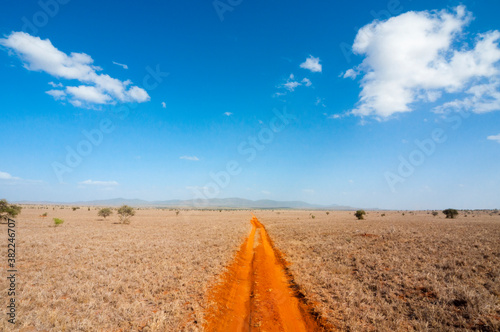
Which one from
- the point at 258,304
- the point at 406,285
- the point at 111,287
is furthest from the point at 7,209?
the point at 406,285

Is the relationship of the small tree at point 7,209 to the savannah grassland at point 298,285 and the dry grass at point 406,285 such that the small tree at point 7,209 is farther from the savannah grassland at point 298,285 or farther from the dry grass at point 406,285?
the dry grass at point 406,285

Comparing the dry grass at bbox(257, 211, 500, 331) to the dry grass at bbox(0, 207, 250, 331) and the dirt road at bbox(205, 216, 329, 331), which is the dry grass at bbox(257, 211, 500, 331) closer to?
the dirt road at bbox(205, 216, 329, 331)

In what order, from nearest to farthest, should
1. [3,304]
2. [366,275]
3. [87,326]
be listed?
[87,326]
[3,304]
[366,275]

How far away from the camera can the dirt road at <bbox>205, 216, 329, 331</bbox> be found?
7.22 meters

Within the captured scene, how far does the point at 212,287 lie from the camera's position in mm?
10281

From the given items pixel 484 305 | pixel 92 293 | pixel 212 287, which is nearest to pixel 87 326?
pixel 92 293

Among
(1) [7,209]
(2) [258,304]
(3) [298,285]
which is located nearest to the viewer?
(2) [258,304]

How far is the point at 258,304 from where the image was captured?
341 inches

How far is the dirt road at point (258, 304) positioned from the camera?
722 centimetres

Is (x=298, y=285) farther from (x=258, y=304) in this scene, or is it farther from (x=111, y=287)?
(x=111, y=287)

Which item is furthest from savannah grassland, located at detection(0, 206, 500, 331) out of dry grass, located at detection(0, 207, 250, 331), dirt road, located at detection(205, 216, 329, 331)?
dirt road, located at detection(205, 216, 329, 331)

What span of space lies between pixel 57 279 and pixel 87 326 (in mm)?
5786

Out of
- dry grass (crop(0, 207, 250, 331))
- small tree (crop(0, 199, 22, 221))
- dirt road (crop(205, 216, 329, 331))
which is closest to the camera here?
dry grass (crop(0, 207, 250, 331))

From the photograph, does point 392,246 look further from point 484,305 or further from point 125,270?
point 125,270
